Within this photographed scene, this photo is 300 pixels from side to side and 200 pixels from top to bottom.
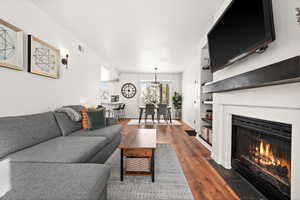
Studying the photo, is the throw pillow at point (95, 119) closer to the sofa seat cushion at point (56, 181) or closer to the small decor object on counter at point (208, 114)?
the sofa seat cushion at point (56, 181)

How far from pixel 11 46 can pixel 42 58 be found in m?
0.51

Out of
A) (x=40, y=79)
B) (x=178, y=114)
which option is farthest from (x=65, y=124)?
(x=178, y=114)

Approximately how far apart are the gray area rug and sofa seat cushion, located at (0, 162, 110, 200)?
532 mm

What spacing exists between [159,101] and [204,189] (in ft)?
20.6

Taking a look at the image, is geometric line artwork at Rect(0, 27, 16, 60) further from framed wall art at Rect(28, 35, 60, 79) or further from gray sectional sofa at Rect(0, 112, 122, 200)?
gray sectional sofa at Rect(0, 112, 122, 200)

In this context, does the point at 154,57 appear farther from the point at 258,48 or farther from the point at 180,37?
the point at 258,48

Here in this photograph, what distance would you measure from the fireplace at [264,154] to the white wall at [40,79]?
306 cm

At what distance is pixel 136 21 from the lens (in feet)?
8.58

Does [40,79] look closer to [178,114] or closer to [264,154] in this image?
[264,154]

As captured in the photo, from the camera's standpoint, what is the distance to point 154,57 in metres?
4.87

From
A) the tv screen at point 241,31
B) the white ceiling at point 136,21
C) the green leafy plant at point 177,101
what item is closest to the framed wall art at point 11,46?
the white ceiling at point 136,21

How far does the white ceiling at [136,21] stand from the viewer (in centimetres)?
216

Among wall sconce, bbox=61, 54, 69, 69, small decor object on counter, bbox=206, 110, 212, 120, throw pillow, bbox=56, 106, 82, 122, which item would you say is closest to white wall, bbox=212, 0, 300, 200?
small decor object on counter, bbox=206, 110, 212, 120

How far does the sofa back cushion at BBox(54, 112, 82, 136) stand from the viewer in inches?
88.9
